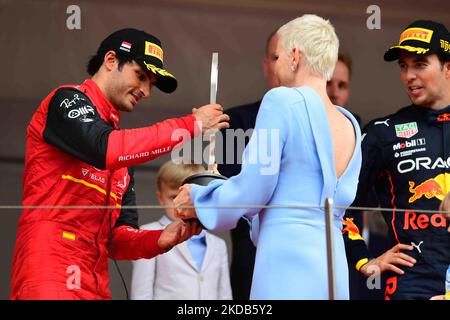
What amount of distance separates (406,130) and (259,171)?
89cm

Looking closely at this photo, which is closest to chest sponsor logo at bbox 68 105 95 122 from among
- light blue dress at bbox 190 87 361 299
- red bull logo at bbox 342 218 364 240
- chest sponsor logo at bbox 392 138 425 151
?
light blue dress at bbox 190 87 361 299

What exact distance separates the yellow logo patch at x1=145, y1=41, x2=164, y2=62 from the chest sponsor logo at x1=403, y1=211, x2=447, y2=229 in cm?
83

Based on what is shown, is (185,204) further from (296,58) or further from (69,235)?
(296,58)

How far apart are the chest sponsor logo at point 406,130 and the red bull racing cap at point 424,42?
22 centimetres

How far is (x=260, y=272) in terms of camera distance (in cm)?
294

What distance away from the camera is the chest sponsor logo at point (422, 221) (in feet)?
10.9

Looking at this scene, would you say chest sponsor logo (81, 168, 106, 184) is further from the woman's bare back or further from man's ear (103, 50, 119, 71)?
the woman's bare back

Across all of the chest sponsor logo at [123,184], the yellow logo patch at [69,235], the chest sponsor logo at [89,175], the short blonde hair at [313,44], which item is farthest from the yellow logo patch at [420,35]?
the yellow logo patch at [69,235]

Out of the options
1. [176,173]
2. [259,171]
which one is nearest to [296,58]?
[259,171]

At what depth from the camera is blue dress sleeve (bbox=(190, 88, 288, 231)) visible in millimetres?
2898

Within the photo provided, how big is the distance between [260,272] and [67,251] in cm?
54

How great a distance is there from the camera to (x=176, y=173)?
371 cm

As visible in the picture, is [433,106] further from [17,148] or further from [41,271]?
[17,148]
